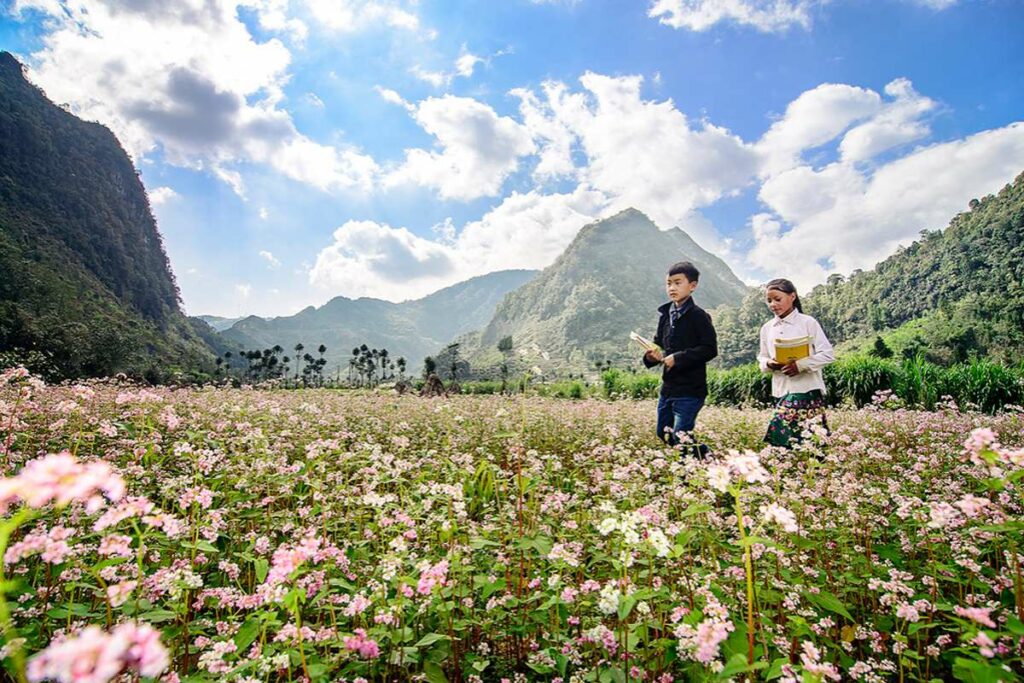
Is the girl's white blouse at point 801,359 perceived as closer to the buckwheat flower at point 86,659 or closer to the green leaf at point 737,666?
the green leaf at point 737,666

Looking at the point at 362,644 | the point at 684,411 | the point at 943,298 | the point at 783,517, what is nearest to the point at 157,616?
the point at 362,644

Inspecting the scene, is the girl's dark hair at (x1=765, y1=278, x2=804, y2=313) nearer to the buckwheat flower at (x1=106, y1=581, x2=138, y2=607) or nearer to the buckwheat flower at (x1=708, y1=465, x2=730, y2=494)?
the buckwheat flower at (x1=708, y1=465, x2=730, y2=494)

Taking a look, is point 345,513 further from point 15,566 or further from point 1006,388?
point 1006,388

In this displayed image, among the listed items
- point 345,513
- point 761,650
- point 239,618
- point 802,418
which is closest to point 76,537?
point 239,618

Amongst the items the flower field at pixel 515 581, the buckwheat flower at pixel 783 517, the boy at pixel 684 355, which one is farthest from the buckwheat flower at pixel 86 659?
the boy at pixel 684 355

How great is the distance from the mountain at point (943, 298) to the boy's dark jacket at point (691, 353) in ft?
208

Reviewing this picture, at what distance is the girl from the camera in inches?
208

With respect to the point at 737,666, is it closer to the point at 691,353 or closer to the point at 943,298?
the point at 691,353

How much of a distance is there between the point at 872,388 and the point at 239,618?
68.2 feet

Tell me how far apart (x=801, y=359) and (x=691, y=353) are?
1.17m

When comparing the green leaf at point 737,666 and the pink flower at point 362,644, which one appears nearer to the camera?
the green leaf at point 737,666

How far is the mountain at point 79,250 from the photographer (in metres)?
49.9

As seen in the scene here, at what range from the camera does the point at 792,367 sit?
531 cm

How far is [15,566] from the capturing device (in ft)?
8.87
